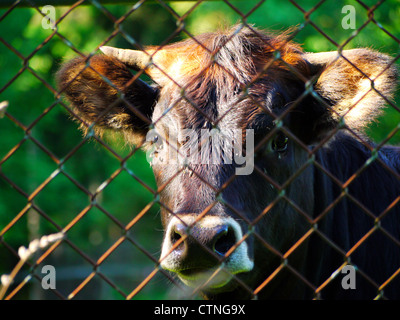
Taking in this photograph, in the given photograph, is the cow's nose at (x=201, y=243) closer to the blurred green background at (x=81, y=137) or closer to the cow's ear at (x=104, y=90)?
the cow's ear at (x=104, y=90)

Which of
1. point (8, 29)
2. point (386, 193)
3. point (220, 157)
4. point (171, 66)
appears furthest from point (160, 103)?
point (8, 29)

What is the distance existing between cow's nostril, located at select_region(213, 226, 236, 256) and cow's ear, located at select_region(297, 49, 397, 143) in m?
0.94

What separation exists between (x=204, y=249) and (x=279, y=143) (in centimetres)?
115

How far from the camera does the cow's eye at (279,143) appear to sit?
3295mm

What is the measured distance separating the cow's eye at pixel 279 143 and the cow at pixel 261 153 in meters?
0.01

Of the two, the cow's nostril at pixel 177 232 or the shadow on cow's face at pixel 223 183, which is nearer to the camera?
the cow's nostril at pixel 177 232

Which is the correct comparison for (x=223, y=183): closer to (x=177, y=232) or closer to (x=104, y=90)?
(x=177, y=232)

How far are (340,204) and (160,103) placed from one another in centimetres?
158

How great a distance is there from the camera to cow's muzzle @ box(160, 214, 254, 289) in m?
2.47

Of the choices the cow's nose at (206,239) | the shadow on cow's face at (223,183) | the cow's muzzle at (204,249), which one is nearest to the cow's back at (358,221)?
the shadow on cow's face at (223,183)

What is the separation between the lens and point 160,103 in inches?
140

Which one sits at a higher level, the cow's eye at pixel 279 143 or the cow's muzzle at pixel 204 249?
the cow's eye at pixel 279 143

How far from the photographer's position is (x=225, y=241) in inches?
101
